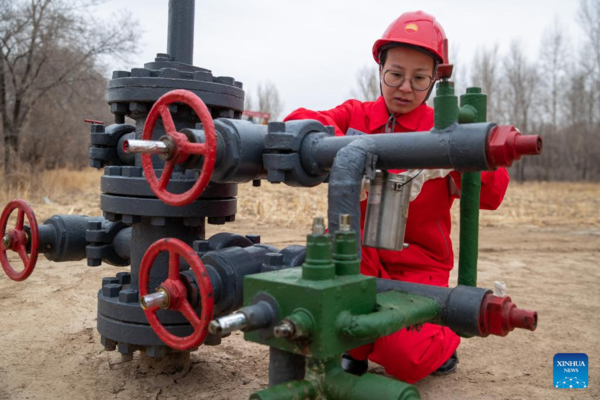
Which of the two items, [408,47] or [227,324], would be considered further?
[408,47]

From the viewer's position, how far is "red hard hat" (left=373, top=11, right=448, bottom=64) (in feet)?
6.81

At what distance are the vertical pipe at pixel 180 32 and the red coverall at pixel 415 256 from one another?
575mm

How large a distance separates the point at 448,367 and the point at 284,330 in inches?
63.6

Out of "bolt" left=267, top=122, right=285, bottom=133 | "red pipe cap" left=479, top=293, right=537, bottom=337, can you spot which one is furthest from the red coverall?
"red pipe cap" left=479, top=293, right=537, bottom=337

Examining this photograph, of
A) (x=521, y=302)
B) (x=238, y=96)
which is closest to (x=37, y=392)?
(x=238, y=96)

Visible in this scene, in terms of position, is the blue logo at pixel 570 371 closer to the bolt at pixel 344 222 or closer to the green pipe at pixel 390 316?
the green pipe at pixel 390 316

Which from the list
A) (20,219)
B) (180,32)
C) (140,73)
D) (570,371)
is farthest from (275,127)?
(570,371)

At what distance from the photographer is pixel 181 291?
1.58m

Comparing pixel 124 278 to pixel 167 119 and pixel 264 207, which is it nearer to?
pixel 167 119

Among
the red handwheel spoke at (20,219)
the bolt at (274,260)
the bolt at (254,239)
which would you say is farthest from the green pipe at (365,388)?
the red handwheel spoke at (20,219)

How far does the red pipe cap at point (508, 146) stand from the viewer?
3.95 ft

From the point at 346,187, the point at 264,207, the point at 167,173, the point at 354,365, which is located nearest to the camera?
the point at 346,187

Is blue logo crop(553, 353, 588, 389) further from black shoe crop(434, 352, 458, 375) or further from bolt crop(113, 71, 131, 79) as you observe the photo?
bolt crop(113, 71, 131, 79)

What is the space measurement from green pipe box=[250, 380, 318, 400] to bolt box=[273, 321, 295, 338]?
128 mm
